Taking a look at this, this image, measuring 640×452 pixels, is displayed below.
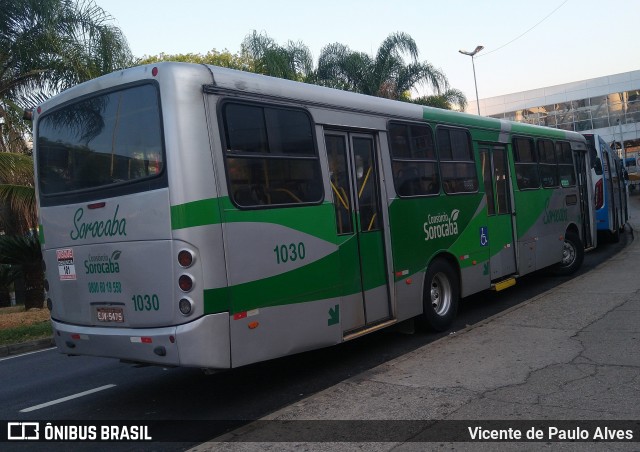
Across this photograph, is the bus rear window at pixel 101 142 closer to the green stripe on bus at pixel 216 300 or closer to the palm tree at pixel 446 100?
the green stripe on bus at pixel 216 300

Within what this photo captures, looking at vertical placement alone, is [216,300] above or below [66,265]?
below

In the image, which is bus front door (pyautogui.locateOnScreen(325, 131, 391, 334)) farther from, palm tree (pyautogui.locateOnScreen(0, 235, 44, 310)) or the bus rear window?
palm tree (pyautogui.locateOnScreen(0, 235, 44, 310))

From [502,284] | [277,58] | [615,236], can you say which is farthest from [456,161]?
[277,58]

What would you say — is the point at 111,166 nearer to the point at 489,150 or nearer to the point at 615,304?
the point at 489,150

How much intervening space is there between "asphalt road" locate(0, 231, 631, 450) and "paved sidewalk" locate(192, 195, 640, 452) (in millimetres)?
611

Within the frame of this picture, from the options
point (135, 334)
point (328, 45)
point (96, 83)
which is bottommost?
point (135, 334)

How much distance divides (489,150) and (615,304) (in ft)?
10.2

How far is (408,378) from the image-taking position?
6762mm

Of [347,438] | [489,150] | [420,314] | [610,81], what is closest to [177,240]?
[347,438]

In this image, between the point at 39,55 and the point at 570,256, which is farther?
the point at 39,55

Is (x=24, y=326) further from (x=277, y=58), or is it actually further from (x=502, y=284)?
(x=277, y=58)

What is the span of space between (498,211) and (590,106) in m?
48.3

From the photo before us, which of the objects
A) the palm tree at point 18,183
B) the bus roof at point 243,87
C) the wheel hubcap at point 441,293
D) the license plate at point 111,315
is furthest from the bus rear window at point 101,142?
the palm tree at point 18,183

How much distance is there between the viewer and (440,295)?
30.9ft
